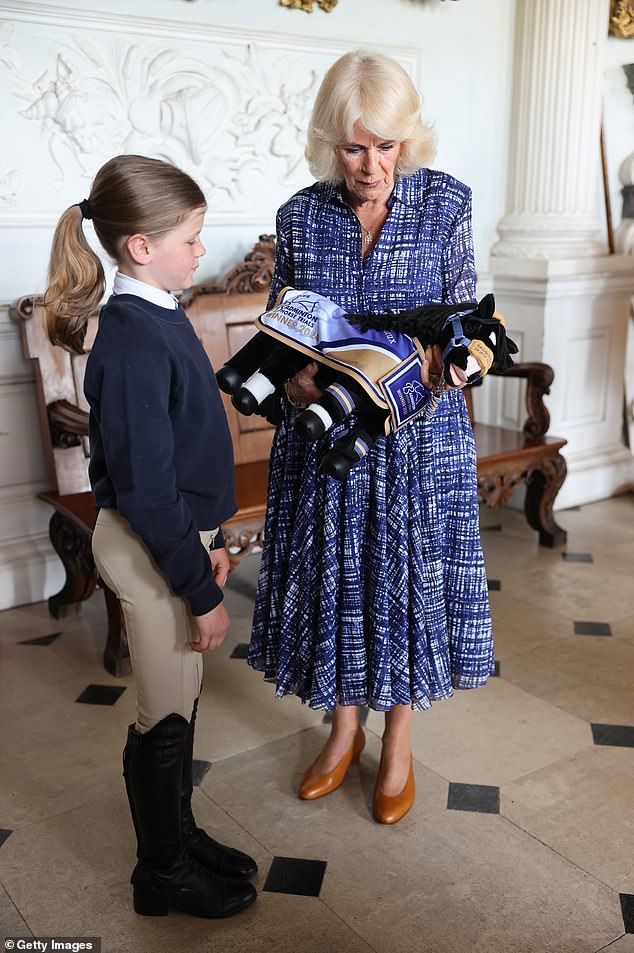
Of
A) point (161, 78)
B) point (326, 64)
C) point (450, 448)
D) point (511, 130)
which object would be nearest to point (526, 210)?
point (511, 130)

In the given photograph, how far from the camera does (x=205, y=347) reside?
12.3 feet

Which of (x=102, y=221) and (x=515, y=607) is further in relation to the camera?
(x=515, y=607)

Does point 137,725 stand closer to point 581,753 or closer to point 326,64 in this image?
point 581,753

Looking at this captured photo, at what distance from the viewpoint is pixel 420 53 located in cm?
424

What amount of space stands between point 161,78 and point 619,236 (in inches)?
104

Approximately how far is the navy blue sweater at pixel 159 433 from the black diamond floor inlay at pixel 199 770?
99 centimetres

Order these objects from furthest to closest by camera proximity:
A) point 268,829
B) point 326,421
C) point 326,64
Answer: point 326,64, point 268,829, point 326,421

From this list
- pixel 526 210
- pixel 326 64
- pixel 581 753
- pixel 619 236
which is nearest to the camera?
pixel 581 753

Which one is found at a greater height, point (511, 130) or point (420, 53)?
point (420, 53)

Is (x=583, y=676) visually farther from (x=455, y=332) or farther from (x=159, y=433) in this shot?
(x=159, y=433)

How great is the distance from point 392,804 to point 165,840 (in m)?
0.68

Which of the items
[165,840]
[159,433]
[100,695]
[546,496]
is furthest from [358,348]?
[546,496]

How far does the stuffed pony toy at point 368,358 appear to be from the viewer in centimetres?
179

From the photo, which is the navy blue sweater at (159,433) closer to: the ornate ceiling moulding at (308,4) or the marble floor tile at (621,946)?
the marble floor tile at (621,946)
